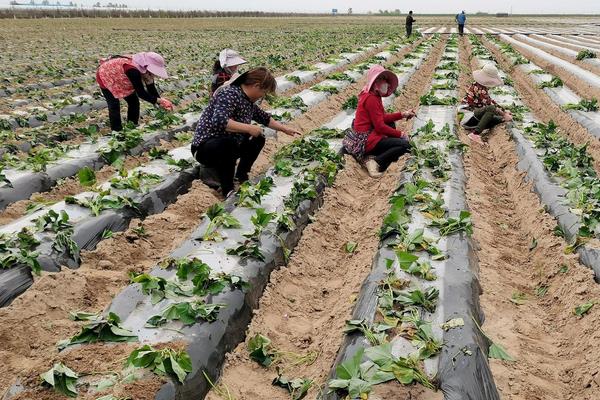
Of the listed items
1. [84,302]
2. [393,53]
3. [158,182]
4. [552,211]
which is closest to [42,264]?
[84,302]

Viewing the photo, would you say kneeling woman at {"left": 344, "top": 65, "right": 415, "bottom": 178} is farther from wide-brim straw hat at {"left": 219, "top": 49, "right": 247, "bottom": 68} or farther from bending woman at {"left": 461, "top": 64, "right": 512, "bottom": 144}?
bending woman at {"left": 461, "top": 64, "right": 512, "bottom": 144}

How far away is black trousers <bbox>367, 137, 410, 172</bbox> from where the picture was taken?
742 cm

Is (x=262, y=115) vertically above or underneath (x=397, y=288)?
above

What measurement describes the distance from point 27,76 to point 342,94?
957cm

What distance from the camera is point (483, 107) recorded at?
30.4 feet

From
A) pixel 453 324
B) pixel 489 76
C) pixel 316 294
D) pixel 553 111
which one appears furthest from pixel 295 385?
pixel 553 111

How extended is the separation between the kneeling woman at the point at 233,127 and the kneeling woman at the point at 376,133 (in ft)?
4.83

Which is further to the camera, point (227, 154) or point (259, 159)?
point (259, 159)

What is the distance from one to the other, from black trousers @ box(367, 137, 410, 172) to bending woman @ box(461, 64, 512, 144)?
215 centimetres

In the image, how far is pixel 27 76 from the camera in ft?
50.9

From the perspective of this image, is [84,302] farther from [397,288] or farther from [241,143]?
[241,143]

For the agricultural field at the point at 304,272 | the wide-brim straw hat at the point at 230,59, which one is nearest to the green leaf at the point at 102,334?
the agricultural field at the point at 304,272

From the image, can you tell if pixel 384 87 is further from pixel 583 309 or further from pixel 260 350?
pixel 260 350

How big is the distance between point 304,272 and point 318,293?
1.03 ft
